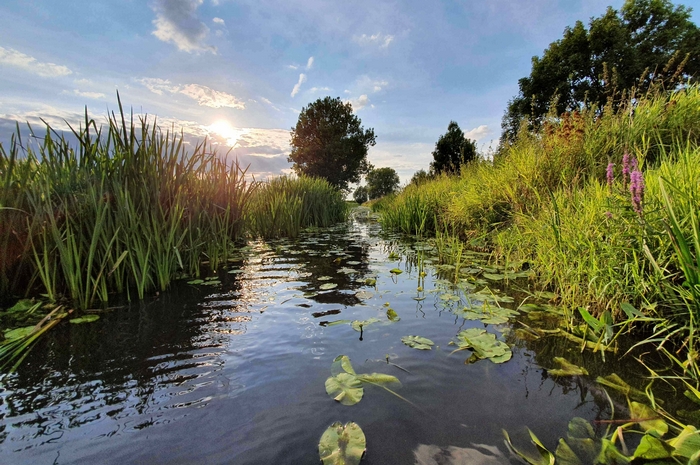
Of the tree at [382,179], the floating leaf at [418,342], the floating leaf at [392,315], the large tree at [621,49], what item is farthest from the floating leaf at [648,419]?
the tree at [382,179]

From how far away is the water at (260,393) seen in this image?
47.0 inches

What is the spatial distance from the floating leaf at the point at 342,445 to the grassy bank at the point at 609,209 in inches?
62.5

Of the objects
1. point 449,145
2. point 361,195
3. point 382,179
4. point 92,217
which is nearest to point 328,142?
point 449,145

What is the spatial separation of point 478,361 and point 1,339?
9.88 feet

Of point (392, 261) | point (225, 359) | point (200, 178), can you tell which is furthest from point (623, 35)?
point (225, 359)

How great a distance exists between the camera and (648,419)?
1255mm

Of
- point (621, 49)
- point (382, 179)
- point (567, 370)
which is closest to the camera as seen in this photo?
point (567, 370)

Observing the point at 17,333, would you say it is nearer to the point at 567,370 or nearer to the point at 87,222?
the point at 87,222

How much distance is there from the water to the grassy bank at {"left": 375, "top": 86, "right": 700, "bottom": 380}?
58 centimetres

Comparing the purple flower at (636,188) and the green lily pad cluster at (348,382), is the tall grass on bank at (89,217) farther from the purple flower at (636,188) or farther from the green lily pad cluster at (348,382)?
the purple flower at (636,188)

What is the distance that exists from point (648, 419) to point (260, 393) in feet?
5.65

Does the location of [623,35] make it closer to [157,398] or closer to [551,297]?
[551,297]

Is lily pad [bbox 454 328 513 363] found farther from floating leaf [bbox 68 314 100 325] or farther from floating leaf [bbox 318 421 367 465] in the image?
floating leaf [bbox 68 314 100 325]

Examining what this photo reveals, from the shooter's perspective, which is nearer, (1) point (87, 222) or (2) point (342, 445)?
(2) point (342, 445)
